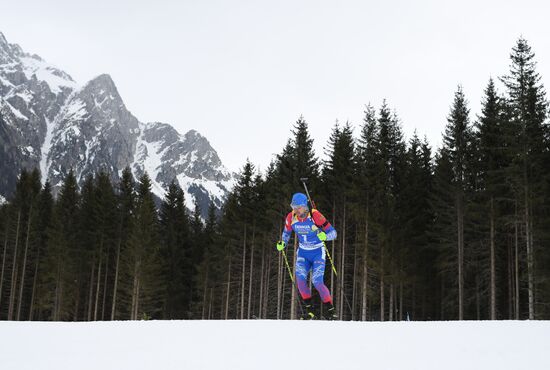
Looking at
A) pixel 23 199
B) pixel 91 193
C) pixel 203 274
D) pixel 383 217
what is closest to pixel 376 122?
pixel 383 217

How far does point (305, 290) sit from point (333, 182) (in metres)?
21.3

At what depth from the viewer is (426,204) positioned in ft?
105

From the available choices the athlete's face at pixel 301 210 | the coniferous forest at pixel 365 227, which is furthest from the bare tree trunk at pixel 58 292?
the athlete's face at pixel 301 210
